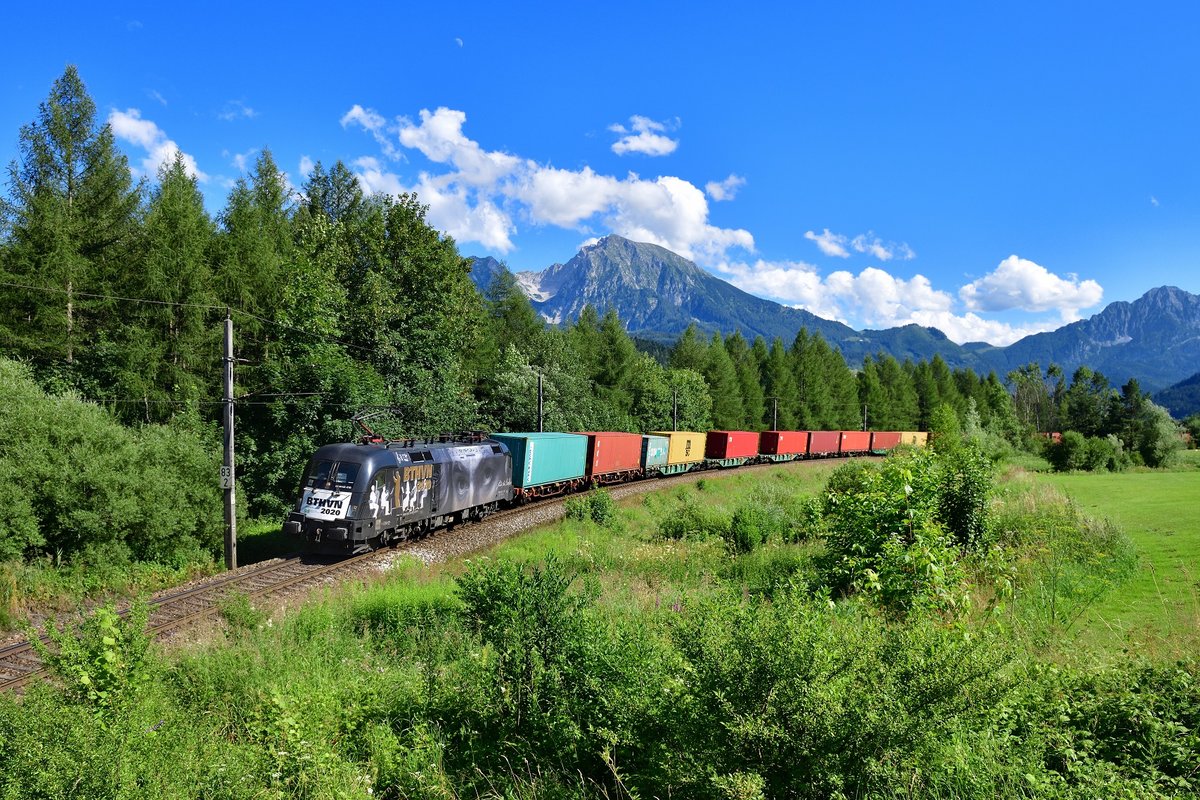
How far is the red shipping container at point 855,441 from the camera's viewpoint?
6384 cm

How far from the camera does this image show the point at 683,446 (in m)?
43.9

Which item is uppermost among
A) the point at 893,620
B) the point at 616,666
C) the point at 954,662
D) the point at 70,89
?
the point at 70,89

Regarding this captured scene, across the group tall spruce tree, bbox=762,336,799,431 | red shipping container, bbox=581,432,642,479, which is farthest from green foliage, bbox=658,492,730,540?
tall spruce tree, bbox=762,336,799,431

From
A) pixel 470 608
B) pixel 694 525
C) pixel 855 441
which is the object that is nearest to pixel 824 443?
pixel 855 441

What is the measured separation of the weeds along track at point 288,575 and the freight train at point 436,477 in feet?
1.79

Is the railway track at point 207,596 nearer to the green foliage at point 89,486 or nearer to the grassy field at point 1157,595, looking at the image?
the green foliage at point 89,486

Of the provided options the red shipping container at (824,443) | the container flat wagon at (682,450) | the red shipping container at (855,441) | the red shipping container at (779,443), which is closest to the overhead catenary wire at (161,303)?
the container flat wagon at (682,450)

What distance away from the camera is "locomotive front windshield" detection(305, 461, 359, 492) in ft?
55.4

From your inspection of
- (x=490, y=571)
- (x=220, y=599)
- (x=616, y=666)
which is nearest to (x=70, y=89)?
(x=220, y=599)

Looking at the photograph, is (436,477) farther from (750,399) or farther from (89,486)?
(750,399)

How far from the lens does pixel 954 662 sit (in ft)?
13.8

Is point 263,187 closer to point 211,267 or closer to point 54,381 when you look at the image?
point 211,267

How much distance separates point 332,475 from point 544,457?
40.9ft

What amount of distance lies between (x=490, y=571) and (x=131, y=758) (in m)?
3.59
